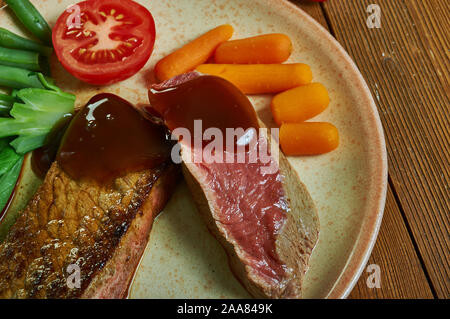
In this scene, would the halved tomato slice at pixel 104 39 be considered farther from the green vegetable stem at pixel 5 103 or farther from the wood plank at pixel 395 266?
the wood plank at pixel 395 266

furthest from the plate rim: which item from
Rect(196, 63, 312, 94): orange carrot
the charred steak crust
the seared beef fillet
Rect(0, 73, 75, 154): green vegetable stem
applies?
Rect(0, 73, 75, 154): green vegetable stem

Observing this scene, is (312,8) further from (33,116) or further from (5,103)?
(5,103)

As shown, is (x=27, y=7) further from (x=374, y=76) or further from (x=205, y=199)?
(x=374, y=76)

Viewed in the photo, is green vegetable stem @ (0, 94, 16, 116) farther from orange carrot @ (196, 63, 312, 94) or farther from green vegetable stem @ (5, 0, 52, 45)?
orange carrot @ (196, 63, 312, 94)

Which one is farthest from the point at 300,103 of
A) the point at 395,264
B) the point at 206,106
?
the point at 395,264

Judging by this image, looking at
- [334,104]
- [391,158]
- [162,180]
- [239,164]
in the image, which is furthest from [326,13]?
[162,180]

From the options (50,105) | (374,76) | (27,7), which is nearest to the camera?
(50,105)

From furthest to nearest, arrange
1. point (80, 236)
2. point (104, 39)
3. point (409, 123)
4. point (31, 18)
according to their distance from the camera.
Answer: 1. point (409, 123)
2. point (31, 18)
3. point (104, 39)
4. point (80, 236)
